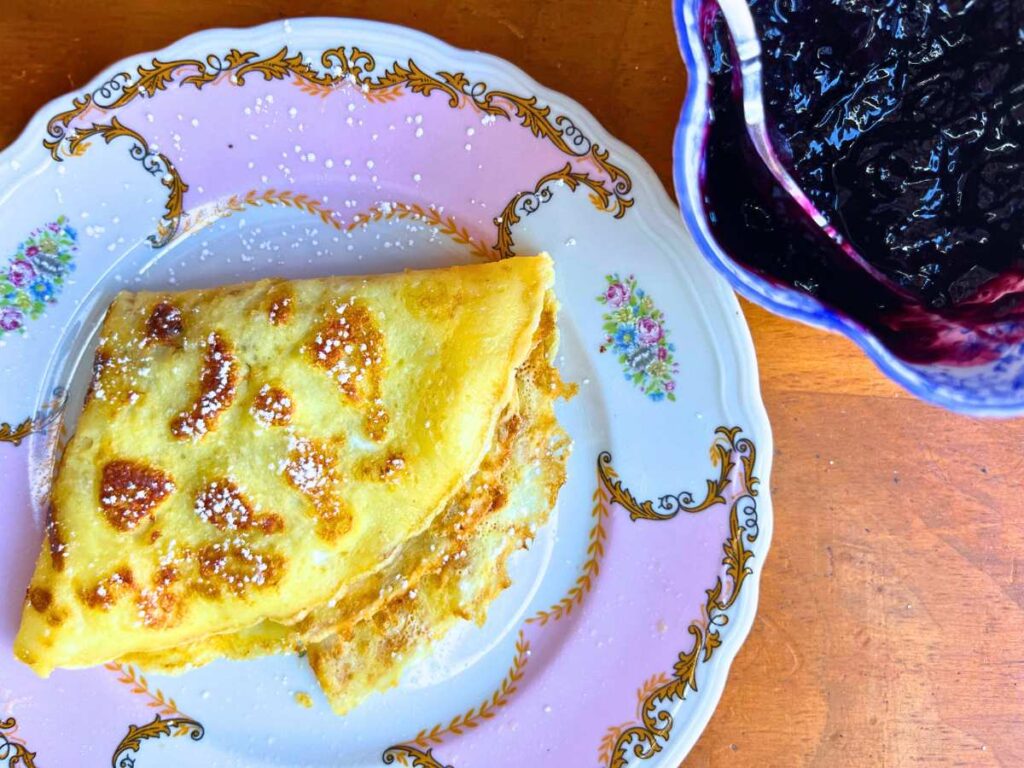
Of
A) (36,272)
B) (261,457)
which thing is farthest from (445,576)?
(36,272)

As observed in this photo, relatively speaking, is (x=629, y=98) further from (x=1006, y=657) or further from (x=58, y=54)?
(x=1006, y=657)

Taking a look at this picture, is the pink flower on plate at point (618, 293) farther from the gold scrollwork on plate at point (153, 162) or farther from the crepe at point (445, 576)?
the gold scrollwork on plate at point (153, 162)

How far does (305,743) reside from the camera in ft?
5.44

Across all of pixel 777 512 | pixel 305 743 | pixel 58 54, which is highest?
pixel 58 54

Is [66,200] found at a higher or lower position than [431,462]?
higher

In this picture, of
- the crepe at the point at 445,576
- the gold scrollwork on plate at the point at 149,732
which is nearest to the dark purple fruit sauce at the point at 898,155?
the crepe at the point at 445,576

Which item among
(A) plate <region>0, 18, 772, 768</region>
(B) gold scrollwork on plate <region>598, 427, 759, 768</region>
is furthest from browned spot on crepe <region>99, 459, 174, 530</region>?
(B) gold scrollwork on plate <region>598, 427, 759, 768</region>

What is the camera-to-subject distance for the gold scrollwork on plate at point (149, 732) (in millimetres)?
1611

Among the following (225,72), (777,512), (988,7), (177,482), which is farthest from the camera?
(777,512)

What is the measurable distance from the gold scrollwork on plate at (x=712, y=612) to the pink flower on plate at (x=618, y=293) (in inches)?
12.8

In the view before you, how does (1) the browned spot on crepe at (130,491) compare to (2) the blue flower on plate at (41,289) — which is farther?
(2) the blue flower on plate at (41,289)

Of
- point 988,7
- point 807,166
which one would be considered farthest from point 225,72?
point 988,7

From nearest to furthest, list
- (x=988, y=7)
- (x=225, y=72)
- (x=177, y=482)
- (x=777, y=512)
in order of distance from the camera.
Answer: (x=988, y=7) → (x=177, y=482) → (x=225, y=72) → (x=777, y=512)

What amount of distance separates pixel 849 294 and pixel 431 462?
0.73 metres
